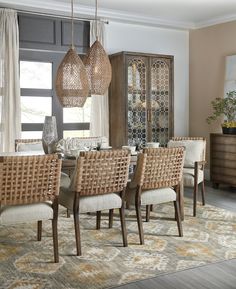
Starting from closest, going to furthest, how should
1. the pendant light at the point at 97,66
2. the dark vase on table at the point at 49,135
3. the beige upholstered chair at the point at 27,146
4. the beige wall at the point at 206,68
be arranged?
the dark vase on table at the point at 49,135 → the pendant light at the point at 97,66 → the beige upholstered chair at the point at 27,146 → the beige wall at the point at 206,68

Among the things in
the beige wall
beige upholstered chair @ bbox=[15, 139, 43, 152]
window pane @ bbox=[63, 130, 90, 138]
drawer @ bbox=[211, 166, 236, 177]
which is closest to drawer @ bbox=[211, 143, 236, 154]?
drawer @ bbox=[211, 166, 236, 177]

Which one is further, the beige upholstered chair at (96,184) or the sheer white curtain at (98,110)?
Result: the sheer white curtain at (98,110)

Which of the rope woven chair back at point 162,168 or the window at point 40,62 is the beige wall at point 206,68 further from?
the rope woven chair back at point 162,168

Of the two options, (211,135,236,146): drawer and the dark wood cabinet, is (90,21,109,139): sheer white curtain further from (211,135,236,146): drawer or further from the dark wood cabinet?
(211,135,236,146): drawer

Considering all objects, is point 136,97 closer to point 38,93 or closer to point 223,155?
point 38,93

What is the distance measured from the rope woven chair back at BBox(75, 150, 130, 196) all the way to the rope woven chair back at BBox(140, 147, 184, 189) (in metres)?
0.20

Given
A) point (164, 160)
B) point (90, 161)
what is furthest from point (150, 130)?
point (90, 161)

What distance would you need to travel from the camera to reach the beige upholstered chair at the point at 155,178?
11.4 ft

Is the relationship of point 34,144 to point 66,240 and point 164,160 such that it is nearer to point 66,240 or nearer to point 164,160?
point 66,240

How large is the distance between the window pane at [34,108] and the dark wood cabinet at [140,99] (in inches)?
38.8

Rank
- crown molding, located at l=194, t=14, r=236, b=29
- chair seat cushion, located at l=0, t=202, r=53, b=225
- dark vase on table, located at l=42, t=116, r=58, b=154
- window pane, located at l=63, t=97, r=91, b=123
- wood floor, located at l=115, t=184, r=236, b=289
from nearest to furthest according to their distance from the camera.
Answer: wood floor, located at l=115, t=184, r=236, b=289 → chair seat cushion, located at l=0, t=202, r=53, b=225 → dark vase on table, located at l=42, t=116, r=58, b=154 → window pane, located at l=63, t=97, r=91, b=123 → crown molding, located at l=194, t=14, r=236, b=29

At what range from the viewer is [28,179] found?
114 inches

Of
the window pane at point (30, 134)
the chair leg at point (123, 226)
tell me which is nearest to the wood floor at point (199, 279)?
the chair leg at point (123, 226)

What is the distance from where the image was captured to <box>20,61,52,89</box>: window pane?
582 cm
